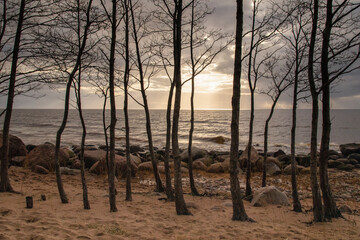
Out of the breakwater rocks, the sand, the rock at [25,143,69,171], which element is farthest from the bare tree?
the rock at [25,143,69,171]

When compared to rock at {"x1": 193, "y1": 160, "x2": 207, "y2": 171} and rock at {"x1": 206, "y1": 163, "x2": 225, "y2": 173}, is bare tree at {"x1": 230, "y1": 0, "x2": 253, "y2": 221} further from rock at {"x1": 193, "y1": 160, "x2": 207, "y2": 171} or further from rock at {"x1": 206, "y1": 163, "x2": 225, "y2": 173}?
rock at {"x1": 193, "y1": 160, "x2": 207, "y2": 171}

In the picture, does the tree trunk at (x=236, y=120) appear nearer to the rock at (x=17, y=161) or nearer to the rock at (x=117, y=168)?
the rock at (x=117, y=168)

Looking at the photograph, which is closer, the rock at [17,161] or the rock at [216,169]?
the rock at [17,161]

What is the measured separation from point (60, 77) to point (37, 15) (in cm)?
206

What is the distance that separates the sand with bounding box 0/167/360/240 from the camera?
18.9 feet

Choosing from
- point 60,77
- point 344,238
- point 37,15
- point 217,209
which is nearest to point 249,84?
point 217,209

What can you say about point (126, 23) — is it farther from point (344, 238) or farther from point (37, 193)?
point (344, 238)

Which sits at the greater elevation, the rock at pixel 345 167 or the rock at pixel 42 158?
the rock at pixel 42 158

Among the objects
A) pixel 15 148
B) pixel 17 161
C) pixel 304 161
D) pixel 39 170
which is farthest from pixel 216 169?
pixel 15 148

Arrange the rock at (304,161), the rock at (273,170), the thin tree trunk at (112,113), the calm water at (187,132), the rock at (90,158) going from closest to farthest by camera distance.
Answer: the thin tree trunk at (112,113) → the rock at (90,158) → the rock at (273,170) → the rock at (304,161) → the calm water at (187,132)

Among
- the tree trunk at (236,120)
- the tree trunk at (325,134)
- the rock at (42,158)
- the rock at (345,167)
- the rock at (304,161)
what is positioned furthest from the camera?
the rock at (304,161)

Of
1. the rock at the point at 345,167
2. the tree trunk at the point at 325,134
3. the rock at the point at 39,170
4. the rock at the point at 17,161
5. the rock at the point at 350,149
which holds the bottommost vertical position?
the rock at the point at 345,167

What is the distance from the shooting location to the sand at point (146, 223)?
5.75m

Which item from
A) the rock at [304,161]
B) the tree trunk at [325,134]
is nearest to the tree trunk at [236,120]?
the tree trunk at [325,134]
